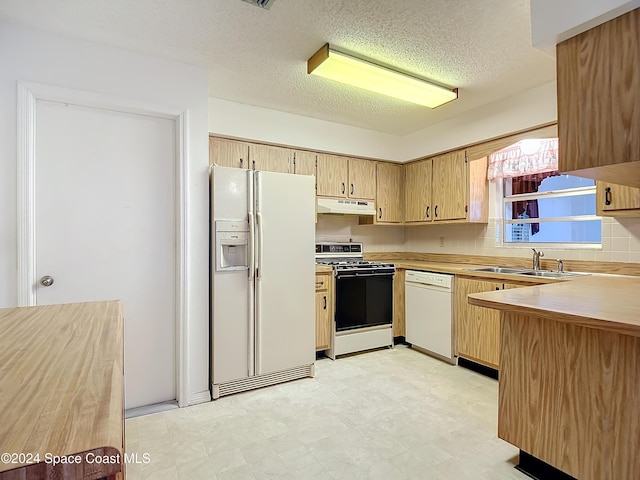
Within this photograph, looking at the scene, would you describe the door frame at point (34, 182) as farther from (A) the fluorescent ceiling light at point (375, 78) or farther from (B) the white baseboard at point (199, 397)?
(A) the fluorescent ceiling light at point (375, 78)

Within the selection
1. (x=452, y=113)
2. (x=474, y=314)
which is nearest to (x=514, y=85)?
(x=452, y=113)

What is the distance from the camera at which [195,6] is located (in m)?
1.90

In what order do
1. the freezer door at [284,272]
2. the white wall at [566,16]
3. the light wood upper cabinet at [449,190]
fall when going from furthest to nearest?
1. the light wood upper cabinet at [449,190]
2. the freezer door at [284,272]
3. the white wall at [566,16]

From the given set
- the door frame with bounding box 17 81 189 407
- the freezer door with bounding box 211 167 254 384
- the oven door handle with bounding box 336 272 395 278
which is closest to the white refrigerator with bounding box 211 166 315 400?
the freezer door with bounding box 211 167 254 384

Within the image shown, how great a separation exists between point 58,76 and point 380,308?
129 inches

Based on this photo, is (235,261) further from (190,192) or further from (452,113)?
(452,113)

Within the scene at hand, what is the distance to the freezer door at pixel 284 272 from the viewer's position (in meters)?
2.78

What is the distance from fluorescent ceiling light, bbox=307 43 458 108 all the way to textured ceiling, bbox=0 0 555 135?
62 mm

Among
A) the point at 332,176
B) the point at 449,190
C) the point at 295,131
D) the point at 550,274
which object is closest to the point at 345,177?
the point at 332,176

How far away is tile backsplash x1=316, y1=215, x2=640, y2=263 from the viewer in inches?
106

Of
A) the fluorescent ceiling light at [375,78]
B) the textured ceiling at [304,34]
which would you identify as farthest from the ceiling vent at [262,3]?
the fluorescent ceiling light at [375,78]

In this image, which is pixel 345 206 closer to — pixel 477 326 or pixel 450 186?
pixel 450 186

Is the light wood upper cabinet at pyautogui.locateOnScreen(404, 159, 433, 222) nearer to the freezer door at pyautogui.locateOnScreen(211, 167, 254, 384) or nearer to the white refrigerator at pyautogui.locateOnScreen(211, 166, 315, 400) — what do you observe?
the white refrigerator at pyautogui.locateOnScreen(211, 166, 315, 400)

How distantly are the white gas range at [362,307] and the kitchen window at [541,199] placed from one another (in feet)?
4.55
